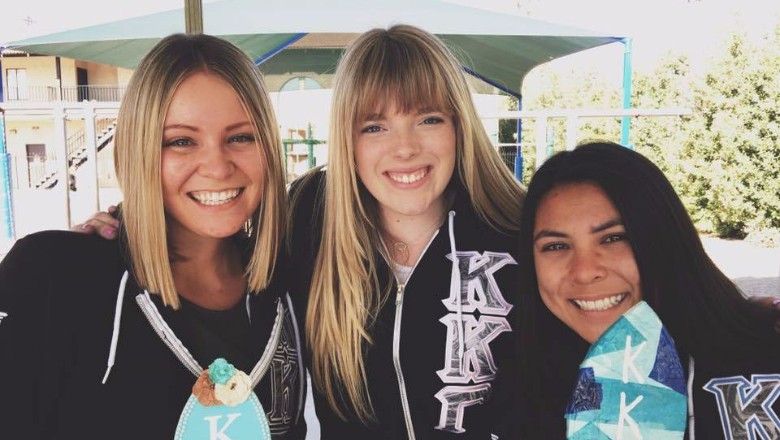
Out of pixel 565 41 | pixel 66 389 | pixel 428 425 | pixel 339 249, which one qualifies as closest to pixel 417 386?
pixel 428 425

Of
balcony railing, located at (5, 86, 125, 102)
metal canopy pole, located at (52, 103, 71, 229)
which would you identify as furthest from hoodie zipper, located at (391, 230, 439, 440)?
balcony railing, located at (5, 86, 125, 102)

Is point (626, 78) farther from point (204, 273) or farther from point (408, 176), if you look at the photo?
point (204, 273)

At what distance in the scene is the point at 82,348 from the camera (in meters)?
1.48

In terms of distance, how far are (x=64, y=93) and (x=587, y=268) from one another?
97.2 ft

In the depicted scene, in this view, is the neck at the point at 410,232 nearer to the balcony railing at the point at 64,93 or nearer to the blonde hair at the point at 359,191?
the blonde hair at the point at 359,191

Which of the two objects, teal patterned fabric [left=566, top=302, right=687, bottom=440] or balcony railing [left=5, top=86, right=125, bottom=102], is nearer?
teal patterned fabric [left=566, top=302, right=687, bottom=440]

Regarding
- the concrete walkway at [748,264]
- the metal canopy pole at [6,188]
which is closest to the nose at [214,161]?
the concrete walkway at [748,264]

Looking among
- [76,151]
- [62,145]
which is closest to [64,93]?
[76,151]

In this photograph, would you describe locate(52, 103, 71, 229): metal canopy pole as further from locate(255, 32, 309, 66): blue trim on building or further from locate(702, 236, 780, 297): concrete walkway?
locate(702, 236, 780, 297): concrete walkway

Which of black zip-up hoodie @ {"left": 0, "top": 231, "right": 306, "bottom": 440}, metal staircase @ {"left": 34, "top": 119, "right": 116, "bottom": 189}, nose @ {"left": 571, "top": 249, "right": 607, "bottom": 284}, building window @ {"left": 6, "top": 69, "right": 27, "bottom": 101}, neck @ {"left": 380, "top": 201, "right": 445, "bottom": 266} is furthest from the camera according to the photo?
building window @ {"left": 6, "top": 69, "right": 27, "bottom": 101}

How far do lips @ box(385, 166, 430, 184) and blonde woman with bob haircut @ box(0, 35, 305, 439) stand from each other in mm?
363

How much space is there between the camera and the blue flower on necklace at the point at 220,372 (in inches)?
59.7

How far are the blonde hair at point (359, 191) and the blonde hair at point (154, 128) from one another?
0.35 m

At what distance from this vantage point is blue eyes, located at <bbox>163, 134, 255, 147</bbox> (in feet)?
5.44
